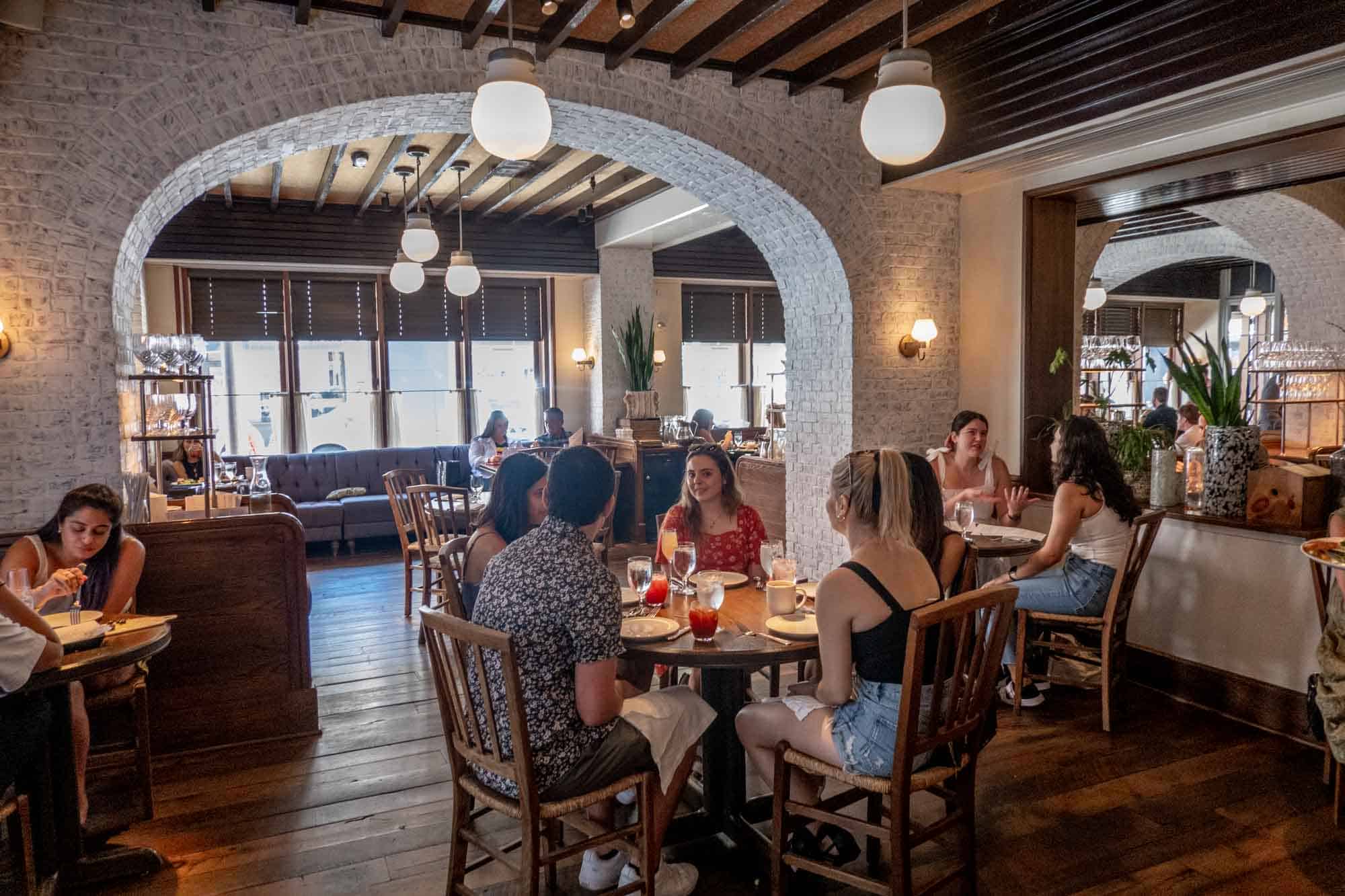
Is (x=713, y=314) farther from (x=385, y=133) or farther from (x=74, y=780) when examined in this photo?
(x=74, y=780)

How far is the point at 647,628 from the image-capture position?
8.59 feet

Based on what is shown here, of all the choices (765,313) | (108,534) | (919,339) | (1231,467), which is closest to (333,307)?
(765,313)

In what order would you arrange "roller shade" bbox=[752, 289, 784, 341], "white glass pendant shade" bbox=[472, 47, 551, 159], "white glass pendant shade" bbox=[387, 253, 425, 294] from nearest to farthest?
1. "white glass pendant shade" bbox=[472, 47, 551, 159]
2. "white glass pendant shade" bbox=[387, 253, 425, 294]
3. "roller shade" bbox=[752, 289, 784, 341]

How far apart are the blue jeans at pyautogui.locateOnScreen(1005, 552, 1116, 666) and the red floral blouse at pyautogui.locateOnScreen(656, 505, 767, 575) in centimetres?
125

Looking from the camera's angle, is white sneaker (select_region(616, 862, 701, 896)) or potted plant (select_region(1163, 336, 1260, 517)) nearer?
white sneaker (select_region(616, 862, 701, 896))

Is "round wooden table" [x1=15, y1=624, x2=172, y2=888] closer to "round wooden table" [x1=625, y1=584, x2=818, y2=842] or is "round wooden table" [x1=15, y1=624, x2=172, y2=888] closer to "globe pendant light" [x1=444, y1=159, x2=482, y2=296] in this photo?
"round wooden table" [x1=625, y1=584, x2=818, y2=842]

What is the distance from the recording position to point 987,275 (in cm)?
593

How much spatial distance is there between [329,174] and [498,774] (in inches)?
273

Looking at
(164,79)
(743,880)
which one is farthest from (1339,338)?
(164,79)

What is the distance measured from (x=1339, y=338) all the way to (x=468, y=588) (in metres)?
8.34

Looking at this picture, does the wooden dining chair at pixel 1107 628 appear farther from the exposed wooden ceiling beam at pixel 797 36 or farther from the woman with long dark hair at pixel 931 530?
the exposed wooden ceiling beam at pixel 797 36

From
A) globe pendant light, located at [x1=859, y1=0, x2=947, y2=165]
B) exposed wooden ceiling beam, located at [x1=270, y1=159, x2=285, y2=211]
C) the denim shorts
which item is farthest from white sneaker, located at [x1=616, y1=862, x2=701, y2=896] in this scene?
exposed wooden ceiling beam, located at [x1=270, y1=159, x2=285, y2=211]

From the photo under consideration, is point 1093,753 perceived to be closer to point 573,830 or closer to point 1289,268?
point 573,830

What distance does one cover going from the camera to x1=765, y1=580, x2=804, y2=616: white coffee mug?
2745mm
